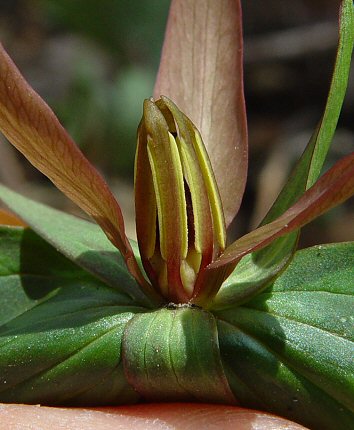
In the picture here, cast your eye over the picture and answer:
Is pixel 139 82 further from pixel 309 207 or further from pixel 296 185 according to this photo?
pixel 309 207

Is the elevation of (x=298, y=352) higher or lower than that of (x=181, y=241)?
lower

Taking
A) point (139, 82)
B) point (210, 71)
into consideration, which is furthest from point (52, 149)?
point (139, 82)

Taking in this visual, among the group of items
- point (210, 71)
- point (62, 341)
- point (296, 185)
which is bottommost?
point (62, 341)

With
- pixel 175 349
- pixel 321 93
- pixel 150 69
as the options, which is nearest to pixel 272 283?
pixel 175 349

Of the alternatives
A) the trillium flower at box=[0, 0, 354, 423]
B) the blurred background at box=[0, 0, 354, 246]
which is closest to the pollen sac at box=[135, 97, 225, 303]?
the trillium flower at box=[0, 0, 354, 423]

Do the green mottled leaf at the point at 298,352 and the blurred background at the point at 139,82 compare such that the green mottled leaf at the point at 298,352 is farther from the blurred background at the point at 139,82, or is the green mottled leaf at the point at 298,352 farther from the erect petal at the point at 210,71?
the blurred background at the point at 139,82

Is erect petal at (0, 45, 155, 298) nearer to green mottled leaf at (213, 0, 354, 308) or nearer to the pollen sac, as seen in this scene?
the pollen sac
